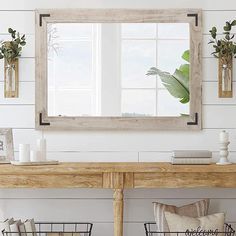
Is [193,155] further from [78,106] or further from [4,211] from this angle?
[4,211]

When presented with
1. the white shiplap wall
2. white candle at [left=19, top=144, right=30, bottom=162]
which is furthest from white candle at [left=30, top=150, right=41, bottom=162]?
the white shiplap wall

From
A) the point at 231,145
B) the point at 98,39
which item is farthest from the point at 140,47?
the point at 231,145

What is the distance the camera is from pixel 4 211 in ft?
12.8

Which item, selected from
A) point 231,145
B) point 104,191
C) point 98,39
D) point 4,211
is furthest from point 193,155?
point 4,211

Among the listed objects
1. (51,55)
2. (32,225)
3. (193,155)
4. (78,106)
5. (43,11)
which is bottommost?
(32,225)

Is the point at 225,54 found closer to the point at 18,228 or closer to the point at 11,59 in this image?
the point at 11,59

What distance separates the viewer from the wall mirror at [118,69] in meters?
3.84

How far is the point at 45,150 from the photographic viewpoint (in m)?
3.66

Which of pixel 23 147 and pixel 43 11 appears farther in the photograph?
pixel 43 11

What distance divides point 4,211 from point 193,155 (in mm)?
1252

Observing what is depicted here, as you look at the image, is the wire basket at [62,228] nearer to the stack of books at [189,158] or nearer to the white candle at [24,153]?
the white candle at [24,153]

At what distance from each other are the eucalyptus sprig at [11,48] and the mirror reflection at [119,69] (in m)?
0.19

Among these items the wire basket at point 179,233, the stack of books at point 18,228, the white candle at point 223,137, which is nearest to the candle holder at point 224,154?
the white candle at point 223,137

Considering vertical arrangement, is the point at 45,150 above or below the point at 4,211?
above
